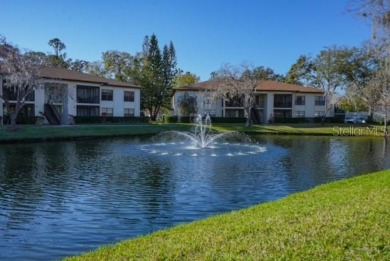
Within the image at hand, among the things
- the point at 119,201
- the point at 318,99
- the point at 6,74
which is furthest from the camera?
the point at 318,99

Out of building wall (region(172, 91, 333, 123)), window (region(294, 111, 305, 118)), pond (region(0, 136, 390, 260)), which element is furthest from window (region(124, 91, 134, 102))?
pond (region(0, 136, 390, 260))

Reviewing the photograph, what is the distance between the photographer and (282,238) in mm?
6539

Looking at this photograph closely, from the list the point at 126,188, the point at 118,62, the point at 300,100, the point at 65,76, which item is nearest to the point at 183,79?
the point at 118,62

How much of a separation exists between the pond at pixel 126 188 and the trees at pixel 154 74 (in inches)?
1809

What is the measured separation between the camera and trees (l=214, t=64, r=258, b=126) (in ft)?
192

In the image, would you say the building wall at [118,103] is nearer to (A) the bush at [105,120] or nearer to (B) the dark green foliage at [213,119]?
(A) the bush at [105,120]

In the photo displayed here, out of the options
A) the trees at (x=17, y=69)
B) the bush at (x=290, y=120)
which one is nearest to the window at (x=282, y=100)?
the bush at (x=290, y=120)

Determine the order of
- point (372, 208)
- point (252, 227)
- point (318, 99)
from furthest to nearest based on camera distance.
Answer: point (318, 99) < point (372, 208) < point (252, 227)

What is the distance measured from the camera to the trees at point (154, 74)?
241 ft

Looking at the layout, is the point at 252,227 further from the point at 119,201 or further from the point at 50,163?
the point at 50,163

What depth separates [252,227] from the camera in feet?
24.5

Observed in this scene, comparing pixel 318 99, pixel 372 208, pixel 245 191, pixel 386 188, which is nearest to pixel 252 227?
pixel 372 208

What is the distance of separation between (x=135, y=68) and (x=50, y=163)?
55.4 m

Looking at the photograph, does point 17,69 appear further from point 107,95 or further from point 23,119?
point 107,95
